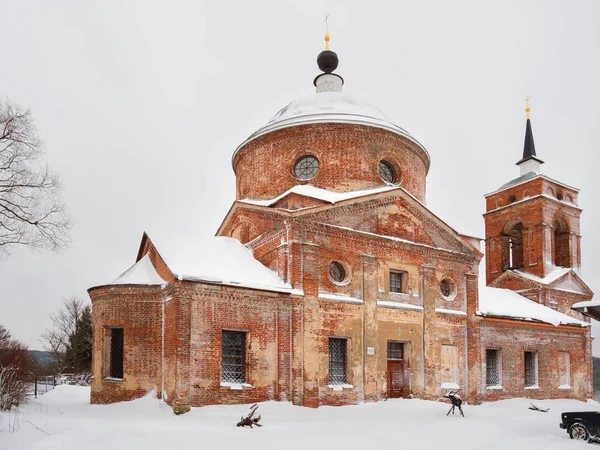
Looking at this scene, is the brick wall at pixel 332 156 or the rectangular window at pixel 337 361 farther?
the brick wall at pixel 332 156

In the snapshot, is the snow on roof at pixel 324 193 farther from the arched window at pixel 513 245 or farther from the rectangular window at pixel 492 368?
the arched window at pixel 513 245

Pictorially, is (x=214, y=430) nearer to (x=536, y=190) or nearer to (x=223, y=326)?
(x=223, y=326)

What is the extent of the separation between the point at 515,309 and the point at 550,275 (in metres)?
5.19

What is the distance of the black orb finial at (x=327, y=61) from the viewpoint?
24953 mm

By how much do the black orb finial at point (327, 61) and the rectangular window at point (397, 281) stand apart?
10.4m

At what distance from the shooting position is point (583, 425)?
1248 cm

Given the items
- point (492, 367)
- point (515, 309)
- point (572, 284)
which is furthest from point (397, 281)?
point (572, 284)

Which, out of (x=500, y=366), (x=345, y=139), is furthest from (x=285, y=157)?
(x=500, y=366)

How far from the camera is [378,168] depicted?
21781 mm

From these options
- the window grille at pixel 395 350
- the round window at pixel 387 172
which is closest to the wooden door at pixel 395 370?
the window grille at pixel 395 350

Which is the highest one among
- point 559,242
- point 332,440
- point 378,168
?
point 378,168

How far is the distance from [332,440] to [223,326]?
18.2 feet

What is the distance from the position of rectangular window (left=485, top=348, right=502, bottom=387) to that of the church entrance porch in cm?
472

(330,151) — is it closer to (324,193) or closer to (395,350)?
(324,193)
